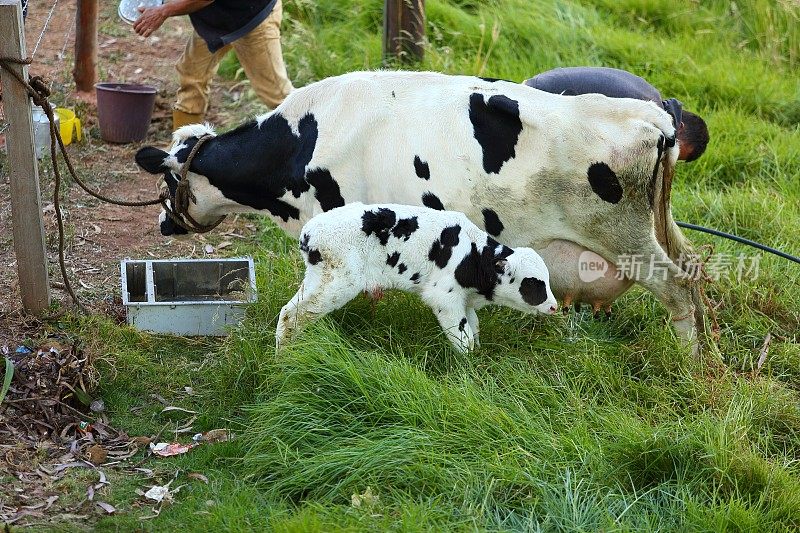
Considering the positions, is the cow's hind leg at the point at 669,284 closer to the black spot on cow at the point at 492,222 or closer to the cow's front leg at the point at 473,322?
the black spot on cow at the point at 492,222

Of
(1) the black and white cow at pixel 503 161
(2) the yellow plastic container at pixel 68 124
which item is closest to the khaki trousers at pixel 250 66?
(2) the yellow plastic container at pixel 68 124

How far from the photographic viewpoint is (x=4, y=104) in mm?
5758

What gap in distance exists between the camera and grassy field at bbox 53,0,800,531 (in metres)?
4.50

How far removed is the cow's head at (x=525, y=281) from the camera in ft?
17.2

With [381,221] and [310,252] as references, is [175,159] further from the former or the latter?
[381,221]

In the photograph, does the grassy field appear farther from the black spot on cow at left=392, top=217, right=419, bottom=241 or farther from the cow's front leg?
the black spot on cow at left=392, top=217, right=419, bottom=241

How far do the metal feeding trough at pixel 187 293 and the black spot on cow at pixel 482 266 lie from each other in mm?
1408

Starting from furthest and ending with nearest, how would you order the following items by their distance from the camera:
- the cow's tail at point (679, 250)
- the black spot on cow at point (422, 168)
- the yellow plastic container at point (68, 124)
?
the yellow plastic container at point (68, 124) → the cow's tail at point (679, 250) → the black spot on cow at point (422, 168)

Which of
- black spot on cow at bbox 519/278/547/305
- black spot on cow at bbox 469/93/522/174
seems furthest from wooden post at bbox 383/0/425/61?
black spot on cow at bbox 519/278/547/305

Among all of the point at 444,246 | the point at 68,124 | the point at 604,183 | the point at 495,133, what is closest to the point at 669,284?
the point at 604,183

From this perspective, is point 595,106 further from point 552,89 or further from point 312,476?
point 312,476

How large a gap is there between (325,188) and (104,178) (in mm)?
3420

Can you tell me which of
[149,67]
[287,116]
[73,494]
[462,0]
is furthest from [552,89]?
[149,67]

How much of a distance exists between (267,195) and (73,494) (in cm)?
214
